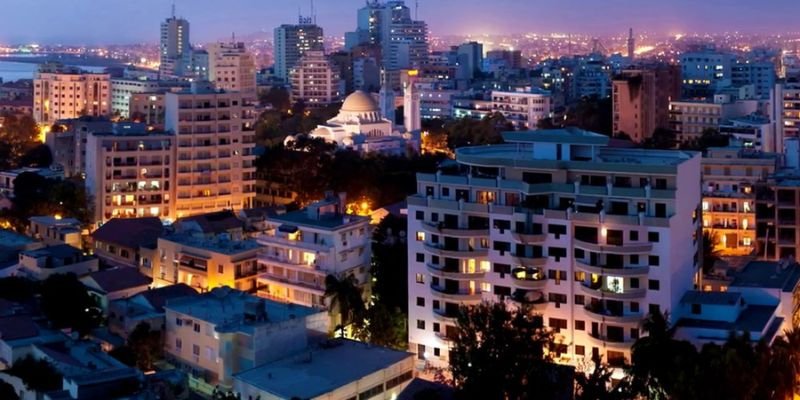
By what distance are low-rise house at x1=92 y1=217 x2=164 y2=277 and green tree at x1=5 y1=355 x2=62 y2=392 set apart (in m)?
5.28

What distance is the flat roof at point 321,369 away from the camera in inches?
372

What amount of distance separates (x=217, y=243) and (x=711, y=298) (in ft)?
21.8

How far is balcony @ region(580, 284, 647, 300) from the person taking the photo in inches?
444

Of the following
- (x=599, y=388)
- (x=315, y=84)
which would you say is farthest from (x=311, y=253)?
(x=315, y=84)

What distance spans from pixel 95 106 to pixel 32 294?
2483 cm

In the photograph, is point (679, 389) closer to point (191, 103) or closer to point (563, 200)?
point (563, 200)

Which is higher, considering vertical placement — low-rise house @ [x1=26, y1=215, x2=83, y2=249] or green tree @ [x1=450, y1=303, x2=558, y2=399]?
low-rise house @ [x1=26, y1=215, x2=83, y2=249]

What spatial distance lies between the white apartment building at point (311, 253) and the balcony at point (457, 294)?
150 centimetres

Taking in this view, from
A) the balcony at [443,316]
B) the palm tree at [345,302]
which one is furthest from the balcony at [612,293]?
the palm tree at [345,302]

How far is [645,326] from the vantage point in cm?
1041

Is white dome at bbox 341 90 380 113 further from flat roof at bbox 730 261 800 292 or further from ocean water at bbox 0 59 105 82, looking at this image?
ocean water at bbox 0 59 105 82

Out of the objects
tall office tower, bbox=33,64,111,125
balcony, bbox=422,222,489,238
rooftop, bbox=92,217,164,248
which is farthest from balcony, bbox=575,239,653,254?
tall office tower, bbox=33,64,111,125

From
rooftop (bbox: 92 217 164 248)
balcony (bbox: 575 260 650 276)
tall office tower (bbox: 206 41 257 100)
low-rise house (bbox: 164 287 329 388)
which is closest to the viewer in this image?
low-rise house (bbox: 164 287 329 388)

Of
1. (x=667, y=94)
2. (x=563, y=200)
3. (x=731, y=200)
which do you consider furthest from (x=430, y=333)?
(x=667, y=94)
